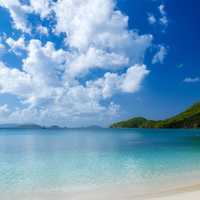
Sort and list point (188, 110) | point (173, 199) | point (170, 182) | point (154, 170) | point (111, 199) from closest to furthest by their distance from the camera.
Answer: point (173, 199) < point (111, 199) < point (170, 182) < point (154, 170) < point (188, 110)

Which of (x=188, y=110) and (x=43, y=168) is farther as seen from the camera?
(x=188, y=110)

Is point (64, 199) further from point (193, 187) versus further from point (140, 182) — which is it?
point (193, 187)

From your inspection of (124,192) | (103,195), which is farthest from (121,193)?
(103,195)

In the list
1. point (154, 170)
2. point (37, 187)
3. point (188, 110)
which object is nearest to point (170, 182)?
point (154, 170)

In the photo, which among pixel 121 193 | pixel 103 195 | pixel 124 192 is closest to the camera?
pixel 103 195

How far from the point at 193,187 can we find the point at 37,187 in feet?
23.7

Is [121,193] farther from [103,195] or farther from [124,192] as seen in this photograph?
[103,195]

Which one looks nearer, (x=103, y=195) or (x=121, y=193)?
(x=103, y=195)

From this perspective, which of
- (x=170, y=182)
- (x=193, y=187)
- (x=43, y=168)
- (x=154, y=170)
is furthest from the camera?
(x=43, y=168)

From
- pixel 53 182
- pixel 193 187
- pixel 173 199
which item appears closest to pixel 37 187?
pixel 53 182

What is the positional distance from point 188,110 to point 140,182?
20112 cm

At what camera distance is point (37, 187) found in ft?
36.6

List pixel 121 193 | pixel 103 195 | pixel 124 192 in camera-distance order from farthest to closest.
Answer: pixel 124 192
pixel 121 193
pixel 103 195

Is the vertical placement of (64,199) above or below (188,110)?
below
